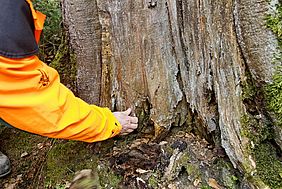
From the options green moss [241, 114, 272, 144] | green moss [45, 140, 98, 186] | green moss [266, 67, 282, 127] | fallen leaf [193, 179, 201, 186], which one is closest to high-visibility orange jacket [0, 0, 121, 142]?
green moss [45, 140, 98, 186]

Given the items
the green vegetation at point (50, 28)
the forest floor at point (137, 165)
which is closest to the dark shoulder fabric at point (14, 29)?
the forest floor at point (137, 165)

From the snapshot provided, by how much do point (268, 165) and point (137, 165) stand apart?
69 cm

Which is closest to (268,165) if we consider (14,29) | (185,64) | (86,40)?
(185,64)

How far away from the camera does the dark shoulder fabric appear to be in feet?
Result: 5.29

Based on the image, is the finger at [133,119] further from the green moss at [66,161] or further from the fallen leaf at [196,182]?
the fallen leaf at [196,182]

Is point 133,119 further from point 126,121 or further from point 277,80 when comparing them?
point 277,80

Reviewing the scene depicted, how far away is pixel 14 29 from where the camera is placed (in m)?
A: 1.63

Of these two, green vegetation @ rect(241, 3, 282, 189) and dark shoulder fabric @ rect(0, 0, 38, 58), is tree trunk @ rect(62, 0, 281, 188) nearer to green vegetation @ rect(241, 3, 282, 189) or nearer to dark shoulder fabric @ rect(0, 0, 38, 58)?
green vegetation @ rect(241, 3, 282, 189)

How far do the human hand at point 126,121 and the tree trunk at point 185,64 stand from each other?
0.05 metres

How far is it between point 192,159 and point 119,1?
0.93 metres

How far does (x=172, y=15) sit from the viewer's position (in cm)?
204

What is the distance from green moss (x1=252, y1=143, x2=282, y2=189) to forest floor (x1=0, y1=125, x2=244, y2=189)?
14 cm

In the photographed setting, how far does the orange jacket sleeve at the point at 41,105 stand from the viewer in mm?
1683

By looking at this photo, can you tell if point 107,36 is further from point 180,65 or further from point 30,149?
point 30,149
